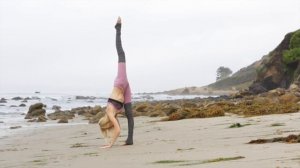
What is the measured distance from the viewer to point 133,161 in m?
7.02

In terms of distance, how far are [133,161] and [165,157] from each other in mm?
442

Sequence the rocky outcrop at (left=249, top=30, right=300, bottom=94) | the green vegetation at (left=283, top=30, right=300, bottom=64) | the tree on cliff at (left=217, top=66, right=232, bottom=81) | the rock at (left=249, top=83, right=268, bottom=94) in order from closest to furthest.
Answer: the green vegetation at (left=283, top=30, right=300, bottom=64)
the rocky outcrop at (left=249, top=30, right=300, bottom=94)
the rock at (left=249, top=83, right=268, bottom=94)
the tree on cliff at (left=217, top=66, right=232, bottom=81)

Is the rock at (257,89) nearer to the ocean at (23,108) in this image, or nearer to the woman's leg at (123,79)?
the ocean at (23,108)

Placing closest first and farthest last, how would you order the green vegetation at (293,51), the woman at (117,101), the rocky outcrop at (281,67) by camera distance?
the woman at (117,101) < the green vegetation at (293,51) < the rocky outcrop at (281,67)

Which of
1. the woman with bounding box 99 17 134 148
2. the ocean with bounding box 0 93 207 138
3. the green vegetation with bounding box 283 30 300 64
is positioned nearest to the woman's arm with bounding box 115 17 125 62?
the woman with bounding box 99 17 134 148

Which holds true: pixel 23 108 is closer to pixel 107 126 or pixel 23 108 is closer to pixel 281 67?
pixel 281 67

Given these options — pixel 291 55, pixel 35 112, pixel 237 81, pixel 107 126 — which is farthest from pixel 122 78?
pixel 237 81

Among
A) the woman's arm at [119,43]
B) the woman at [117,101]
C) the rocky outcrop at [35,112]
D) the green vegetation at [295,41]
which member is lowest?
the rocky outcrop at [35,112]

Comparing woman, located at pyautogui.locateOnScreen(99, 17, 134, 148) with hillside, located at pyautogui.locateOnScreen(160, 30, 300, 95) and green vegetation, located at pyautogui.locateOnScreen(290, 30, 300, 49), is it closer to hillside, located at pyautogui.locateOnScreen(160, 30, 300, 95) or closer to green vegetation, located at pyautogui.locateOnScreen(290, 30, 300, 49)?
hillside, located at pyautogui.locateOnScreen(160, 30, 300, 95)

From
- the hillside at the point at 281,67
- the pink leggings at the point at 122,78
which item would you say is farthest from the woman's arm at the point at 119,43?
the hillside at the point at 281,67

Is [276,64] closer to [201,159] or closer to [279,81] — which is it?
[279,81]

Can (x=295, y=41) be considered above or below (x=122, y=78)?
above

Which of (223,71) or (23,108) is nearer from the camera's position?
(23,108)

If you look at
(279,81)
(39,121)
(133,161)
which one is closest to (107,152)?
(133,161)
